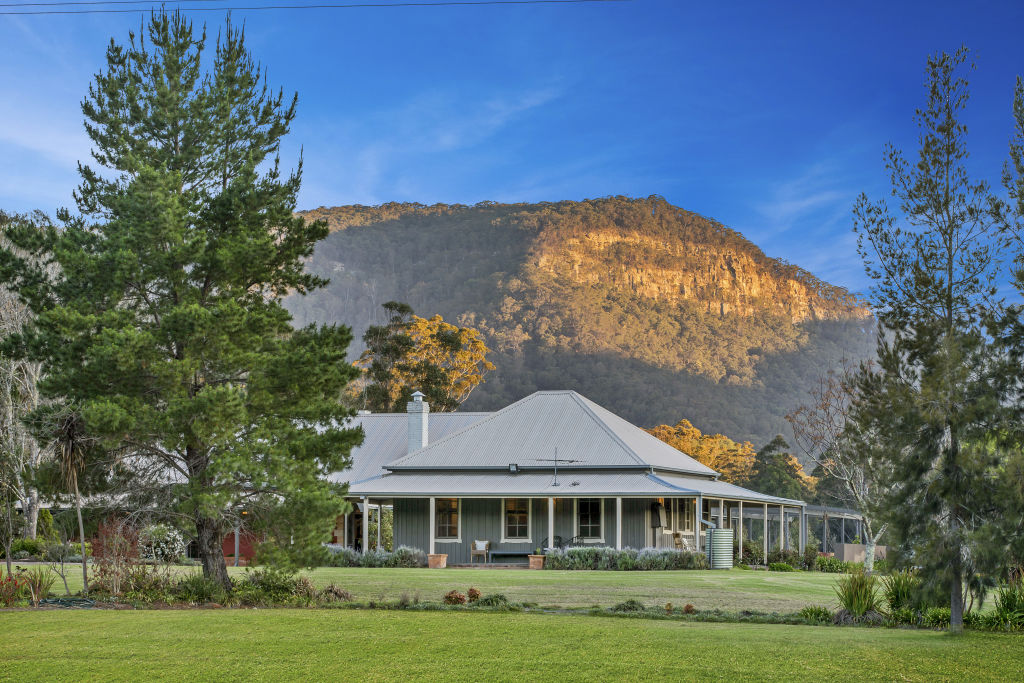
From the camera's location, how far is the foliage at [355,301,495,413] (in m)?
58.7

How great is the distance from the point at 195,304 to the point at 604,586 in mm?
Answer: 10333

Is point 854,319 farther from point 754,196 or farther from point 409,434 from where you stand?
point 409,434

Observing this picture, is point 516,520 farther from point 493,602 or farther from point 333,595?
point 493,602

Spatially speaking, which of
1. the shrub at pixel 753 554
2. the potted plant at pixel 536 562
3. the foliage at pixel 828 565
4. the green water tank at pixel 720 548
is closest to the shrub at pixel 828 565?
the foliage at pixel 828 565

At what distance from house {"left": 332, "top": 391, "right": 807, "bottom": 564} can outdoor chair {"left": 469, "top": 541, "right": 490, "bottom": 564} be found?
408 mm

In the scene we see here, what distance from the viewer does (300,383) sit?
17734 mm

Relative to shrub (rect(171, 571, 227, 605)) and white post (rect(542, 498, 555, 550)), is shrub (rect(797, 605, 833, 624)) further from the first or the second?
white post (rect(542, 498, 555, 550))

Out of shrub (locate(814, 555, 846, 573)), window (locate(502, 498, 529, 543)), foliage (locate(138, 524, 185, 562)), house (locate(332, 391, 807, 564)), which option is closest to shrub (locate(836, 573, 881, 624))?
foliage (locate(138, 524, 185, 562))

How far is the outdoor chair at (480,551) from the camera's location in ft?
103

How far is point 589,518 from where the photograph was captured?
32.5 m

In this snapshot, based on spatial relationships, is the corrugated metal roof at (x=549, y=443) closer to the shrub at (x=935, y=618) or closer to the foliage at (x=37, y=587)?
the foliage at (x=37, y=587)

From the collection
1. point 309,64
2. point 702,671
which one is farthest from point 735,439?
point 702,671

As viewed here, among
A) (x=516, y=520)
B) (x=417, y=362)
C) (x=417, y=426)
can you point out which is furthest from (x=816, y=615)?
(x=417, y=362)

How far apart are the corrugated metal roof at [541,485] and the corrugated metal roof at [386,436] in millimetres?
2331
